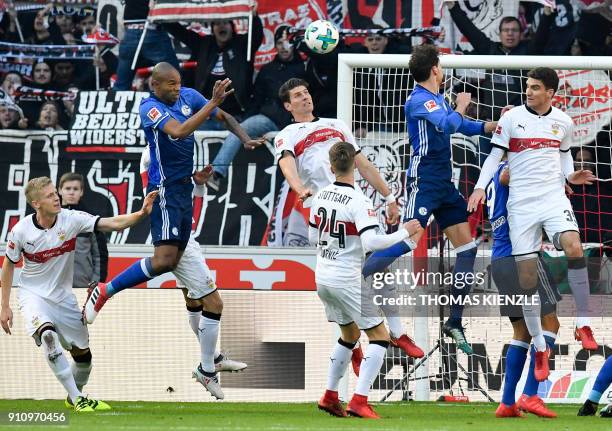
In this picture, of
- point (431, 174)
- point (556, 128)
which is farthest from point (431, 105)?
point (556, 128)

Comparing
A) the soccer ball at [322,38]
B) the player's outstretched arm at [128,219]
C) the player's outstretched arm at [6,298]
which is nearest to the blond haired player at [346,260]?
the player's outstretched arm at [128,219]

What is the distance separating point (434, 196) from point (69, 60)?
337 inches

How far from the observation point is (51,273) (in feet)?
33.4

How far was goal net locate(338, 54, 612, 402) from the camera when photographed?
461 inches

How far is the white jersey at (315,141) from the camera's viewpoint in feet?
35.3

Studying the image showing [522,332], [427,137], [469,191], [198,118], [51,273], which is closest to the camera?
[522,332]

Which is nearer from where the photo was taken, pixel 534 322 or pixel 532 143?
pixel 534 322

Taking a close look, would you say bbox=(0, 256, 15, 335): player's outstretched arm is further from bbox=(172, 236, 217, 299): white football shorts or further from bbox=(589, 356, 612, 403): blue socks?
bbox=(589, 356, 612, 403): blue socks

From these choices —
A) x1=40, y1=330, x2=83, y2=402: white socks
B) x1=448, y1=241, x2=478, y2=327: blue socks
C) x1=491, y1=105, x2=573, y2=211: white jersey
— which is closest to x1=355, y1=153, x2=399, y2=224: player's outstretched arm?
x1=448, y1=241, x2=478, y2=327: blue socks

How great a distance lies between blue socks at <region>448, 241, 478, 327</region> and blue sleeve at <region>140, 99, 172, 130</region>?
283cm

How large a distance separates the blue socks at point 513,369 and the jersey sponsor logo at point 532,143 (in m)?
1.57

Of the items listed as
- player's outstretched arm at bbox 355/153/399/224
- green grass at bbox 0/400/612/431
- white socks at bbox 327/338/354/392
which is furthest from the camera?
player's outstretched arm at bbox 355/153/399/224

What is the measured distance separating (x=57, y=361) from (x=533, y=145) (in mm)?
4200

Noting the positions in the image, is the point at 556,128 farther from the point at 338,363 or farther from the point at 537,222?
the point at 338,363
